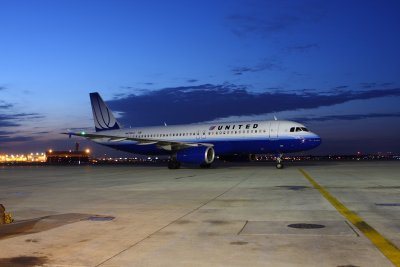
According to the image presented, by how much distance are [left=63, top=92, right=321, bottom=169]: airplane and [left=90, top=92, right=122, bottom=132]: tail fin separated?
543 centimetres

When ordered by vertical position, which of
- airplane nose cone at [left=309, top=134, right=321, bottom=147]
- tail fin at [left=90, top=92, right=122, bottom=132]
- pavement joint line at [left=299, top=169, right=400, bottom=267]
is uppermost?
tail fin at [left=90, top=92, right=122, bottom=132]

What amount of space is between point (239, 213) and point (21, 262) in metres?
5.48

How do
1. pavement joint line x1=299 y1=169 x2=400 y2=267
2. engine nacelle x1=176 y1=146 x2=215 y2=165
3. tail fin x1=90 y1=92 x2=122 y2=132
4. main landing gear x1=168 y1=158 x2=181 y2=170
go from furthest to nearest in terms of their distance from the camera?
tail fin x1=90 y1=92 x2=122 y2=132 → main landing gear x1=168 y1=158 x2=181 y2=170 → engine nacelle x1=176 y1=146 x2=215 y2=165 → pavement joint line x1=299 y1=169 x2=400 y2=267

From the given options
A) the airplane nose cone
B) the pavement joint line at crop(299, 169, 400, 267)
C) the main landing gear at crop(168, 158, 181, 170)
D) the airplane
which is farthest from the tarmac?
the main landing gear at crop(168, 158, 181, 170)

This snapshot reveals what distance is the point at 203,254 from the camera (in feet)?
20.8

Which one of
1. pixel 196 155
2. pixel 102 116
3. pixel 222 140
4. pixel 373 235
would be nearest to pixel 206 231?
pixel 373 235

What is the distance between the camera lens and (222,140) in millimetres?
34844

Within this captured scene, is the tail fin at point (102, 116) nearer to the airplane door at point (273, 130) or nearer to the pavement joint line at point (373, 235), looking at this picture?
the airplane door at point (273, 130)

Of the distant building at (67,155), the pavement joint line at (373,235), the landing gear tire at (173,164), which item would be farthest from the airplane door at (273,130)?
the distant building at (67,155)

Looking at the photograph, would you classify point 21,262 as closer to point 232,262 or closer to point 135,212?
point 232,262

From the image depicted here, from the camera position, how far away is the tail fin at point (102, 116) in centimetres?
4672

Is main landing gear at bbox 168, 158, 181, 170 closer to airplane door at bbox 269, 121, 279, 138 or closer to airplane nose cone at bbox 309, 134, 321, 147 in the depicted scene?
airplane door at bbox 269, 121, 279, 138

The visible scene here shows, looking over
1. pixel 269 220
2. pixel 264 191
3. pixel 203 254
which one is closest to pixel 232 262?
pixel 203 254

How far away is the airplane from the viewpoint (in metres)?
32.1
